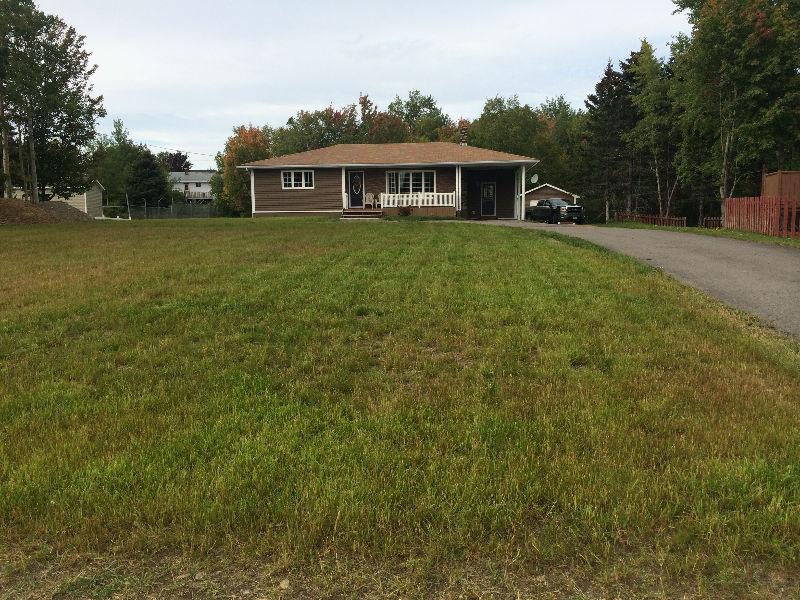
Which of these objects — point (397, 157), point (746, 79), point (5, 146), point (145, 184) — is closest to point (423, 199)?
point (397, 157)

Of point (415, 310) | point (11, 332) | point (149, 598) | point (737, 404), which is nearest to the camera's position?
point (149, 598)

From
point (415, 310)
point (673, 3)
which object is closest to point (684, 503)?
point (415, 310)

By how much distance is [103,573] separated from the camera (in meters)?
2.29

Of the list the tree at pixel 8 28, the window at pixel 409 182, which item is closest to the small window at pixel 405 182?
the window at pixel 409 182

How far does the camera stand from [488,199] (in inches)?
1282

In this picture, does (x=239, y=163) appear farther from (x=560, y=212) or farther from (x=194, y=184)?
(x=194, y=184)

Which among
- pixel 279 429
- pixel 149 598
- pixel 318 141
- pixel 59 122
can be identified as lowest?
pixel 149 598

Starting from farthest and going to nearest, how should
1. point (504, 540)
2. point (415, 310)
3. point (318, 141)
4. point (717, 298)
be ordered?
point (318, 141) → point (717, 298) → point (415, 310) → point (504, 540)

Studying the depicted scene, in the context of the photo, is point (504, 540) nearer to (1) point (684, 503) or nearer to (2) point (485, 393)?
(1) point (684, 503)

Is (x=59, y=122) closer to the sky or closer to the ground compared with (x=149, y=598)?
closer to the sky

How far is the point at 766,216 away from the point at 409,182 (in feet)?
56.8

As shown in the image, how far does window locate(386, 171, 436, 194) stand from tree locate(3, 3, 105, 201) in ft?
66.4

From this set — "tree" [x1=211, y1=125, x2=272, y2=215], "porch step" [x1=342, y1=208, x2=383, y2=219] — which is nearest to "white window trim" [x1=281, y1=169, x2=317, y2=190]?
"porch step" [x1=342, y1=208, x2=383, y2=219]

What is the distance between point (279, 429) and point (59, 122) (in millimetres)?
39776
